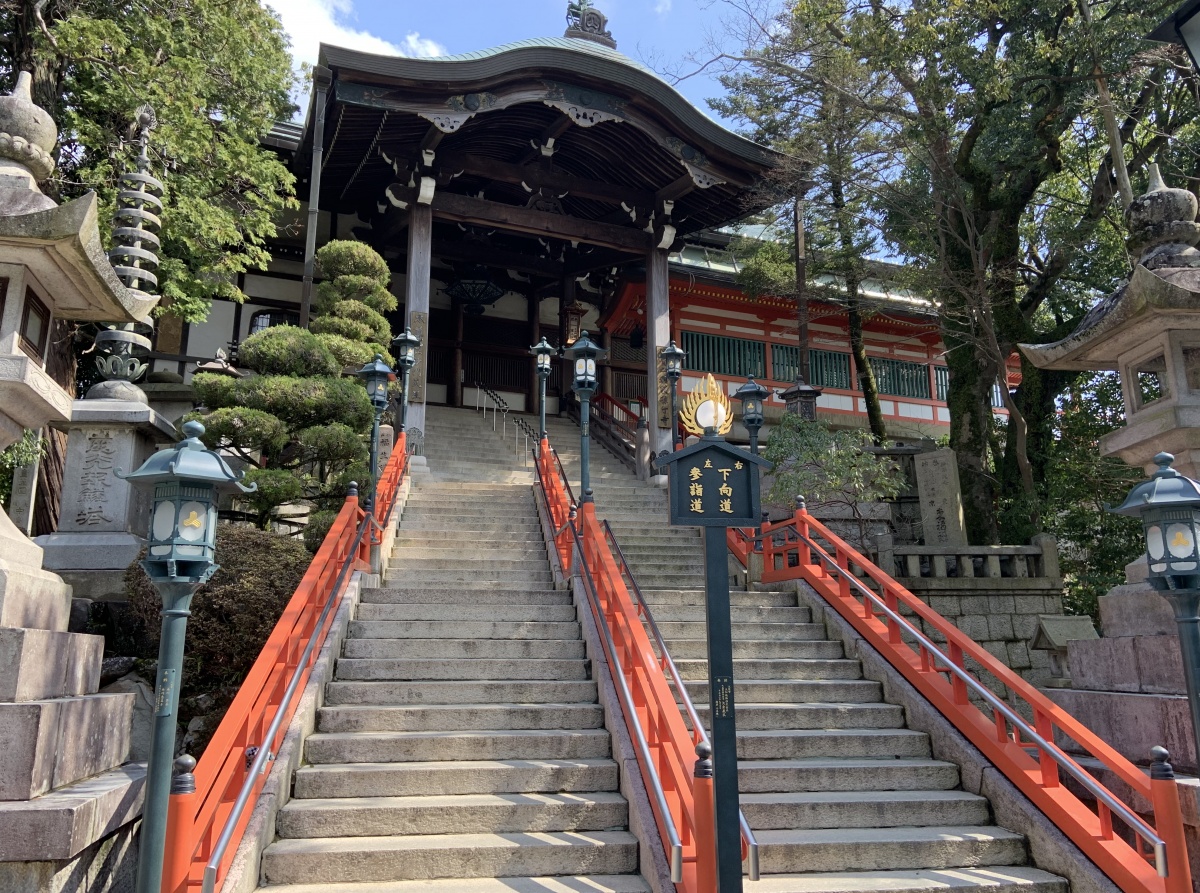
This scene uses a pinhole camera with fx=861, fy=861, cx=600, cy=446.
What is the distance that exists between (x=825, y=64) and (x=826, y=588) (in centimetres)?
856

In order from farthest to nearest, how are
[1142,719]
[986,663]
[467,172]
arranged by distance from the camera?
[467,172] < [986,663] < [1142,719]

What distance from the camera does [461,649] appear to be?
23.5ft

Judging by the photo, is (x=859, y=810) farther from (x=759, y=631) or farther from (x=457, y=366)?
(x=457, y=366)

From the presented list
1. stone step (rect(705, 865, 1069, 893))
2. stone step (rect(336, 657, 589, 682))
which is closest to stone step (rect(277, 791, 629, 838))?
stone step (rect(705, 865, 1069, 893))

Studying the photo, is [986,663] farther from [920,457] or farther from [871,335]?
[871,335]

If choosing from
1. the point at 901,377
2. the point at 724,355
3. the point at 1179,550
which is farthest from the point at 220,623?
the point at 901,377

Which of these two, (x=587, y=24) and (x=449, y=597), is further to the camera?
(x=587, y=24)

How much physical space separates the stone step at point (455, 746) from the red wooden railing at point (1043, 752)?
259 cm

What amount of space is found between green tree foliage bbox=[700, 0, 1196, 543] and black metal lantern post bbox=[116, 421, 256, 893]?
10.1m

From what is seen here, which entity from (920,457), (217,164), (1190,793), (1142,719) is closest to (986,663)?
(1142,719)

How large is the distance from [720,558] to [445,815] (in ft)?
7.69

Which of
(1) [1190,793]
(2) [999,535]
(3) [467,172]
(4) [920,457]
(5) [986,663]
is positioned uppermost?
(3) [467,172]

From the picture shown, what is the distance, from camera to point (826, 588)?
8312mm

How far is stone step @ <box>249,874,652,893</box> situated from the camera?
4496 mm
